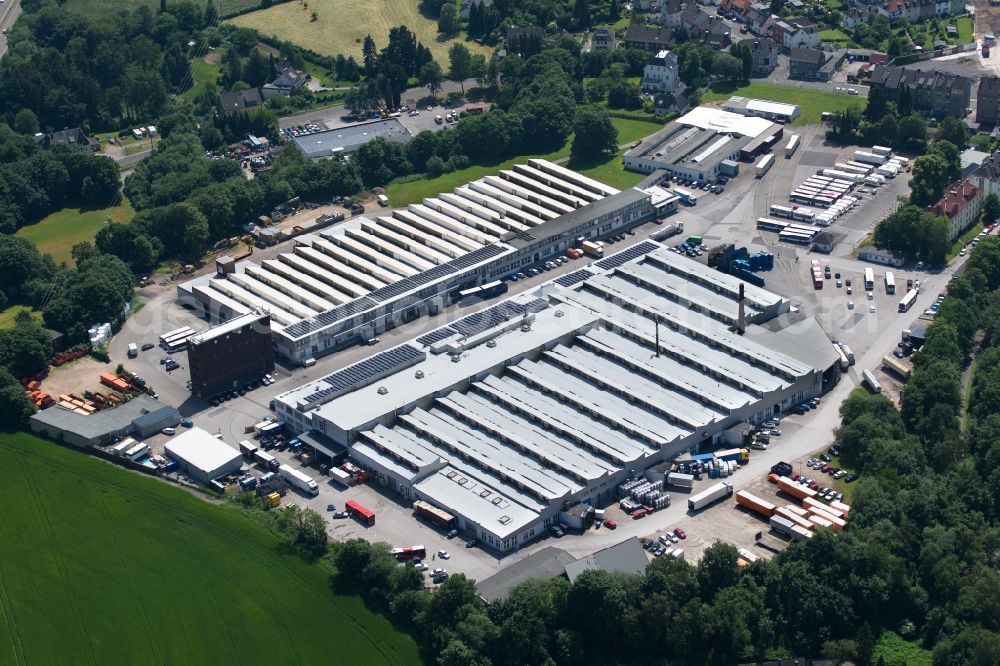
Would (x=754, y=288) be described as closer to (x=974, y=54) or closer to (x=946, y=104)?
(x=946, y=104)

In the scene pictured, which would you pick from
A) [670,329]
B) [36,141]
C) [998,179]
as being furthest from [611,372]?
[36,141]

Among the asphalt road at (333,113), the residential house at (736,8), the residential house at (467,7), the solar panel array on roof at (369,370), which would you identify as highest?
the residential house at (467,7)

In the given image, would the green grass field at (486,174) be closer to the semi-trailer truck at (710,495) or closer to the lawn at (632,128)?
the lawn at (632,128)

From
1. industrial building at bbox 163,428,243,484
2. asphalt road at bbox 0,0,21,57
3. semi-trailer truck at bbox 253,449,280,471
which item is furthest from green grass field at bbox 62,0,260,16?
semi-trailer truck at bbox 253,449,280,471

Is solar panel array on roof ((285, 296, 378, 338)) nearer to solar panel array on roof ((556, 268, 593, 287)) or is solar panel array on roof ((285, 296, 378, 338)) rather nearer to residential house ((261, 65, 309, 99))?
solar panel array on roof ((556, 268, 593, 287))

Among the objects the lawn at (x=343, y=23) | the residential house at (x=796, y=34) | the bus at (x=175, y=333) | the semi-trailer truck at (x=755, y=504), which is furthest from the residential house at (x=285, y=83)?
the semi-trailer truck at (x=755, y=504)

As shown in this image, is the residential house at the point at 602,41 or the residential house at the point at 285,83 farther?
the residential house at the point at 602,41
